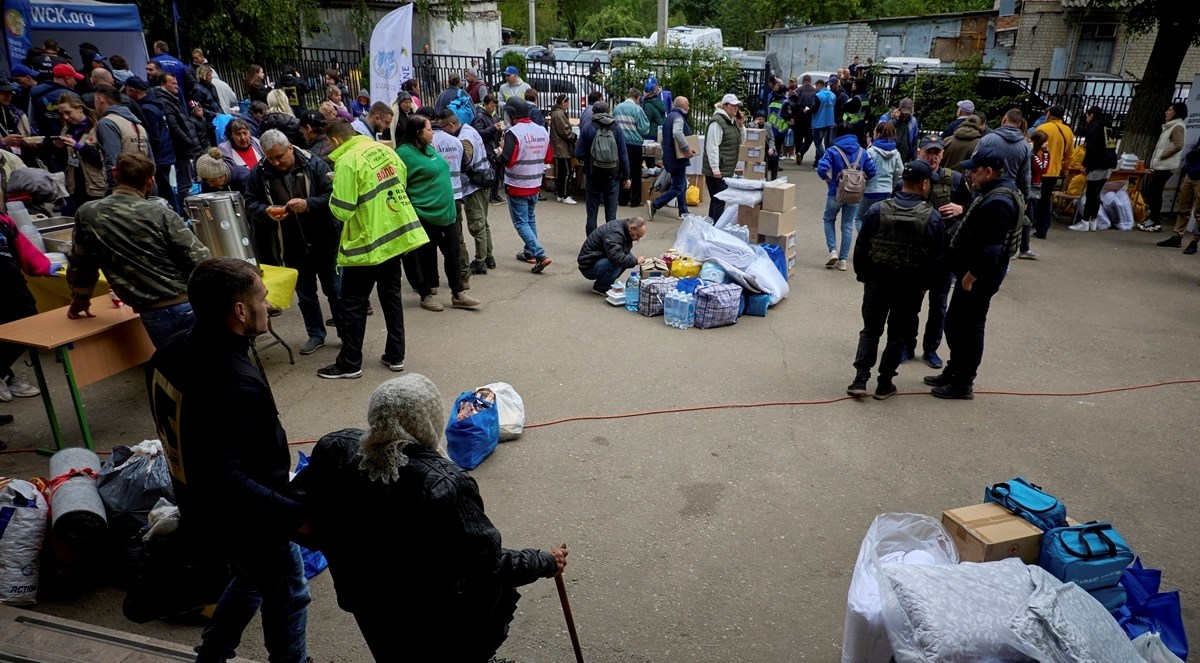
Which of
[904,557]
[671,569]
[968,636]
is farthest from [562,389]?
[968,636]

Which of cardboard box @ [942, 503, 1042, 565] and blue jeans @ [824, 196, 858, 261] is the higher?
blue jeans @ [824, 196, 858, 261]

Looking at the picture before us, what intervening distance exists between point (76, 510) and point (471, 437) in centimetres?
209

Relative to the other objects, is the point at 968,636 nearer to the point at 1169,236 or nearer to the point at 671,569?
the point at 671,569

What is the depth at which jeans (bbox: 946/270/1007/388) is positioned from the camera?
5707 mm

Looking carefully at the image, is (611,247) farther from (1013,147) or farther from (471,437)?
(1013,147)

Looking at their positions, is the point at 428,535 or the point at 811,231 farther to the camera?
the point at 811,231

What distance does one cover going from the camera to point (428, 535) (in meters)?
2.31

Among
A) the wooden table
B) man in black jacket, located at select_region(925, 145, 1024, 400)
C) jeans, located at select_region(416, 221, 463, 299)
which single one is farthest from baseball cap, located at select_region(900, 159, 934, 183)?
the wooden table

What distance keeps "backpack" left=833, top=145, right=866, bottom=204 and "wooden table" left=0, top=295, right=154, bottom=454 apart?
6.96 metres

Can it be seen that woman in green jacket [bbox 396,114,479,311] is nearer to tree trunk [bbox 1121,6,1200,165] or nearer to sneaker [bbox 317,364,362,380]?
sneaker [bbox 317,364,362,380]

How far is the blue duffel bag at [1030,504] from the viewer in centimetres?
365

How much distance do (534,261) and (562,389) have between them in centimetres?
361

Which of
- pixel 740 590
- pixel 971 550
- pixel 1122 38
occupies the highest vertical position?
pixel 1122 38

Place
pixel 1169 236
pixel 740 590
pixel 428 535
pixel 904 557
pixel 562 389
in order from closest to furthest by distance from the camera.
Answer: pixel 428 535, pixel 904 557, pixel 740 590, pixel 562 389, pixel 1169 236
